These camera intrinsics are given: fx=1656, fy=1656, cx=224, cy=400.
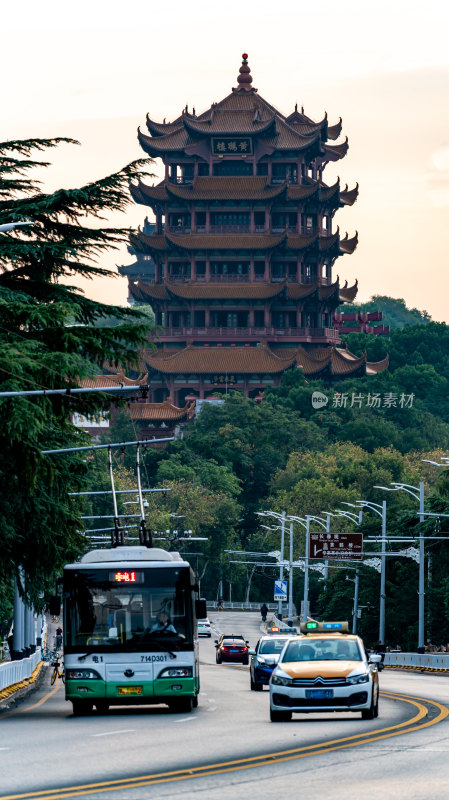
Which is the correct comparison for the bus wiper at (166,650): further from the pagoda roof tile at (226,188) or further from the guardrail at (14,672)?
the pagoda roof tile at (226,188)

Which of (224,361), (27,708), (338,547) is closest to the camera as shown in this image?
(27,708)

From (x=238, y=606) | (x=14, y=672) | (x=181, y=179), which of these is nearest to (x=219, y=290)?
(x=181, y=179)

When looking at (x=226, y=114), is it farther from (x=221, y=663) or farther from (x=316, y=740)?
(x=316, y=740)

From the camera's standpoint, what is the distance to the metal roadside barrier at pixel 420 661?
2372 inches

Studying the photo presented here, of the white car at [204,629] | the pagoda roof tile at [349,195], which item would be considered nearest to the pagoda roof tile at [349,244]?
the pagoda roof tile at [349,195]

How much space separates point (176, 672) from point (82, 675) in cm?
152

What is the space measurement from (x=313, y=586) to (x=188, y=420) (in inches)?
991

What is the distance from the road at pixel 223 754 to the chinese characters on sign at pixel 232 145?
126994 millimetres

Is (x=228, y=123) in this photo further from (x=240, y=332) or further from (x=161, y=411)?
(x=161, y=411)

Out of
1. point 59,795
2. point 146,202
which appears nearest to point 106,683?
point 59,795

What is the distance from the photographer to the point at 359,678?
77.2ft

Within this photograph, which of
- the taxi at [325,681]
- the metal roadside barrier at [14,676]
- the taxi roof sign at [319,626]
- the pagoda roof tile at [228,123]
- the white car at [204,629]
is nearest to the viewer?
the taxi at [325,681]

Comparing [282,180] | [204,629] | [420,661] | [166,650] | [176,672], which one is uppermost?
[282,180]

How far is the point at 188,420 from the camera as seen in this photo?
477 ft
